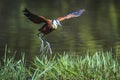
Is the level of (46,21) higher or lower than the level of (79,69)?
higher

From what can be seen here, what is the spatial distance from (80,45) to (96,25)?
7.79m

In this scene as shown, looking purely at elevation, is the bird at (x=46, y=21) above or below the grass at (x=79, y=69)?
above

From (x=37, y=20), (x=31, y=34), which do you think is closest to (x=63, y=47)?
(x=31, y=34)

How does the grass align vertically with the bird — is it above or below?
below

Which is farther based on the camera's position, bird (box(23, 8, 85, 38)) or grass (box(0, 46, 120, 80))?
grass (box(0, 46, 120, 80))

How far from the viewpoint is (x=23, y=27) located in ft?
64.7

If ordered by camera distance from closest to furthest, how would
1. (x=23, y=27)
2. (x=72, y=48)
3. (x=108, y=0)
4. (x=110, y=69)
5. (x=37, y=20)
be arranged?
(x=37, y=20) < (x=110, y=69) < (x=72, y=48) < (x=23, y=27) < (x=108, y=0)

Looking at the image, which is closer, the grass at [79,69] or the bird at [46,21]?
the bird at [46,21]

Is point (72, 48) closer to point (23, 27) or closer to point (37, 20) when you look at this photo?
point (37, 20)

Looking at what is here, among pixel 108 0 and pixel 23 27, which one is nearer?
pixel 23 27

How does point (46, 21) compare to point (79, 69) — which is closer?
point (46, 21)

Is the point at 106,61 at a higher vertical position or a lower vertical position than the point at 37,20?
lower

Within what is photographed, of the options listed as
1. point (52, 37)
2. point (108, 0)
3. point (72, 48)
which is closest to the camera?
point (72, 48)

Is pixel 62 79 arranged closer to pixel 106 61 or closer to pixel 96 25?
pixel 106 61
